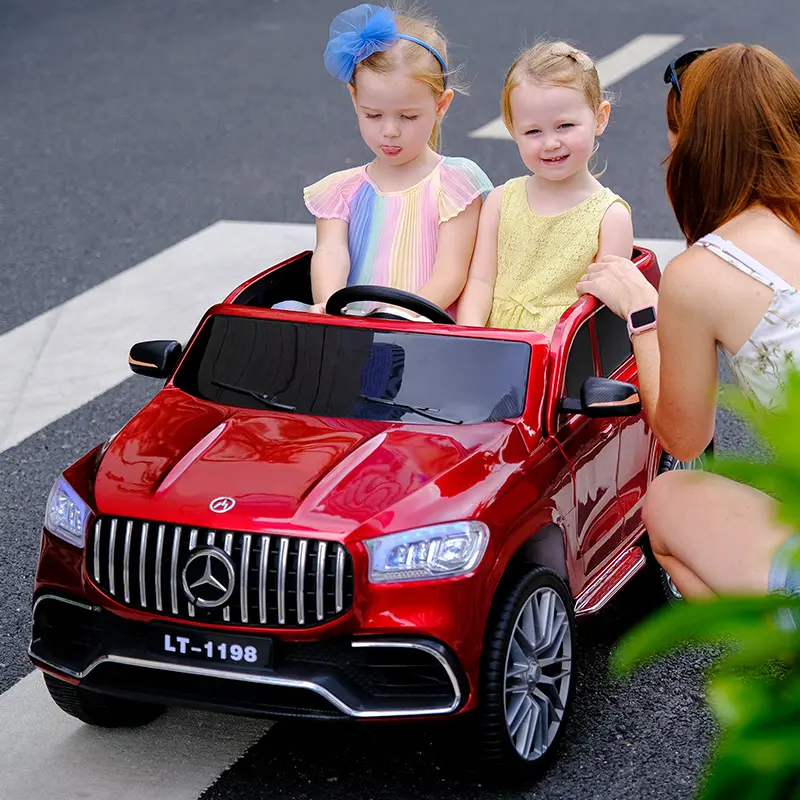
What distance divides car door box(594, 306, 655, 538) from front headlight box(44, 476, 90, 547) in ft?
5.35

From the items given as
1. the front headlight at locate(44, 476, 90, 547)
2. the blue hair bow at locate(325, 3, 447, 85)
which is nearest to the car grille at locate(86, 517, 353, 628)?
the front headlight at locate(44, 476, 90, 547)

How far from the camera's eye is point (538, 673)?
370cm

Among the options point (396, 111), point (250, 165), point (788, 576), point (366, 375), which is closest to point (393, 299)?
point (366, 375)

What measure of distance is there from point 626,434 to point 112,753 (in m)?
1.79

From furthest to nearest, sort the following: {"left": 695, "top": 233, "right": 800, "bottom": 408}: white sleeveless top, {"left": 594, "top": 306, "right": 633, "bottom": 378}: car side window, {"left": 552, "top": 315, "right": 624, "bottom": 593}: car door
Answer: {"left": 594, "top": 306, "right": 633, "bottom": 378}: car side window, {"left": 552, "top": 315, "right": 624, "bottom": 593}: car door, {"left": 695, "top": 233, "right": 800, "bottom": 408}: white sleeveless top

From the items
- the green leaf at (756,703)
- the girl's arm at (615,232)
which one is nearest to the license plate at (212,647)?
the girl's arm at (615,232)

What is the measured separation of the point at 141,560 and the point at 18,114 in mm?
9013

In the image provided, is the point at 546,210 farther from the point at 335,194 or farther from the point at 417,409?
the point at 417,409

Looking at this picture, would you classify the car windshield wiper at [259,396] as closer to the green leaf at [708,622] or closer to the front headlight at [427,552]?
the front headlight at [427,552]

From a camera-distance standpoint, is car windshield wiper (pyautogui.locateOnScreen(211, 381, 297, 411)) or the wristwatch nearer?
the wristwatch

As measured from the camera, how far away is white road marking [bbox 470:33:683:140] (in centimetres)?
1206

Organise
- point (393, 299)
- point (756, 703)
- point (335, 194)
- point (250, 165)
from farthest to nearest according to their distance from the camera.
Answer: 1. point (250, 165)
2. point (335, 194)
3. point (393, 299)
4. point (756, 703)

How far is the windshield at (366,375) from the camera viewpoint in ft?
13.0

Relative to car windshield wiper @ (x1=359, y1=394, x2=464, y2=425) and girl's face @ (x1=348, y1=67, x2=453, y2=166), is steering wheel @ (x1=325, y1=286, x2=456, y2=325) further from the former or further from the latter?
girl's face @ (x1=348, y1=67, x2=453, y2=166)
